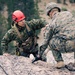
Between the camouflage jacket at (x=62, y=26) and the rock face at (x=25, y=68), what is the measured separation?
800 mm

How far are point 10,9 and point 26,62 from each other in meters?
32.8

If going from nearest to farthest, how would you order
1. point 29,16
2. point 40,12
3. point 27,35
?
point 27,35 < point 29,16 < point 40,12

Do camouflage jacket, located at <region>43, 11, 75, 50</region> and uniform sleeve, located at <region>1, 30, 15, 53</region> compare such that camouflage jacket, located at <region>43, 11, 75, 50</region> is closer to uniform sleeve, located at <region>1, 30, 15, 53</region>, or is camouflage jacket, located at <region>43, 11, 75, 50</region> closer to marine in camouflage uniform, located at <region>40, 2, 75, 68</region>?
marine in camouflage uniform, located at <region>40, 2, 75, 68</region>

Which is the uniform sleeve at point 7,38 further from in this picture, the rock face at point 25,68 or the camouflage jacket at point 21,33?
the rock face at point 25,68

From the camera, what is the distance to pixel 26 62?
9.38m

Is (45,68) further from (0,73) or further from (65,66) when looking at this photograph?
(0,73)

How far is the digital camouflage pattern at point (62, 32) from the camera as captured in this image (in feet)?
28.3

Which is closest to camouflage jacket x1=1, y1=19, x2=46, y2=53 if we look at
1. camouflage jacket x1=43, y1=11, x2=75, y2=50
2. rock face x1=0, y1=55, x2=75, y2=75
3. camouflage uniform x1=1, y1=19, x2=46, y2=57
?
camouflage uniform x1=1, y1=19, x2=46, y2=57

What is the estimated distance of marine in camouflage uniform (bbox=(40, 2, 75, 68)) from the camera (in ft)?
28.3

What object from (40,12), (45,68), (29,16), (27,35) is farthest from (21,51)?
(40,12)

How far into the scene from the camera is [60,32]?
28.6 feet

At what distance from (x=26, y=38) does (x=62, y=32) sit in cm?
170

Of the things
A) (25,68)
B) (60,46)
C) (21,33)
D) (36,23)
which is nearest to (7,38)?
(21,33)

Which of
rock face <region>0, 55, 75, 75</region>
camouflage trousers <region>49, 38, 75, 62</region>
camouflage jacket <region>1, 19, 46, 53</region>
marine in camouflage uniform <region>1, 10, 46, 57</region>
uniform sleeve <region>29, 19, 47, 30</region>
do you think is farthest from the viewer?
uniform sleeve <region>29, 19, 47, 30</region>
